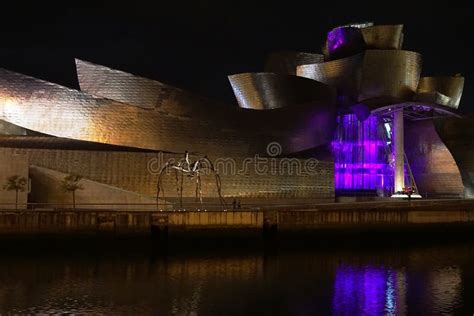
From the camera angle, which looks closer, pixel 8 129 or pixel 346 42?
pixel 8 129

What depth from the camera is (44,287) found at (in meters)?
15.9

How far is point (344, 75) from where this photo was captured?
40.9m

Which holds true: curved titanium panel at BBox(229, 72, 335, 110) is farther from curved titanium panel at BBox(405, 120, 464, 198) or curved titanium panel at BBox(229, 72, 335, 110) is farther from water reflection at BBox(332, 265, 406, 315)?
water reflection at BBox(332, 265, 406, 315)

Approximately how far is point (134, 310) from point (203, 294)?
238 cm

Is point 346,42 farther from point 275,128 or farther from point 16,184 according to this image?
point 16,184

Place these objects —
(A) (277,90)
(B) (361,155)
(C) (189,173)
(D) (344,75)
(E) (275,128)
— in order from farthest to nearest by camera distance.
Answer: (D) (344,75), (B) (361,155), (A) (277,90), (E) (275,128), (C) (189,173)

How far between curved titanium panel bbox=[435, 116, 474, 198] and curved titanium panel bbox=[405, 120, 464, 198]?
60 centimetres

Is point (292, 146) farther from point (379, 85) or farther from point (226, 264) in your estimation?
point (226, 264)

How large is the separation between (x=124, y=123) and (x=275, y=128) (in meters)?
8.81

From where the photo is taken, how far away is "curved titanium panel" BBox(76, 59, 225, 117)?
29891 mm

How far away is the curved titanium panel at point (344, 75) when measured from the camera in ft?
133

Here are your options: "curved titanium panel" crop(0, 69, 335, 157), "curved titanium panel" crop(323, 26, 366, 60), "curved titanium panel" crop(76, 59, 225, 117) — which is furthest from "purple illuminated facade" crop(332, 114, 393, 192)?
"curved titanium panel" crop(76, 59, 225, 117)

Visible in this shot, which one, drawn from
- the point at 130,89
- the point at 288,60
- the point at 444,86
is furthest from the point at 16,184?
the point at 444,86

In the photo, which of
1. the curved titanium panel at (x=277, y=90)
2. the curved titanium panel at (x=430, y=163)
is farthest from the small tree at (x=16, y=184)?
the curved titanium panel at (x=430, y=163)
